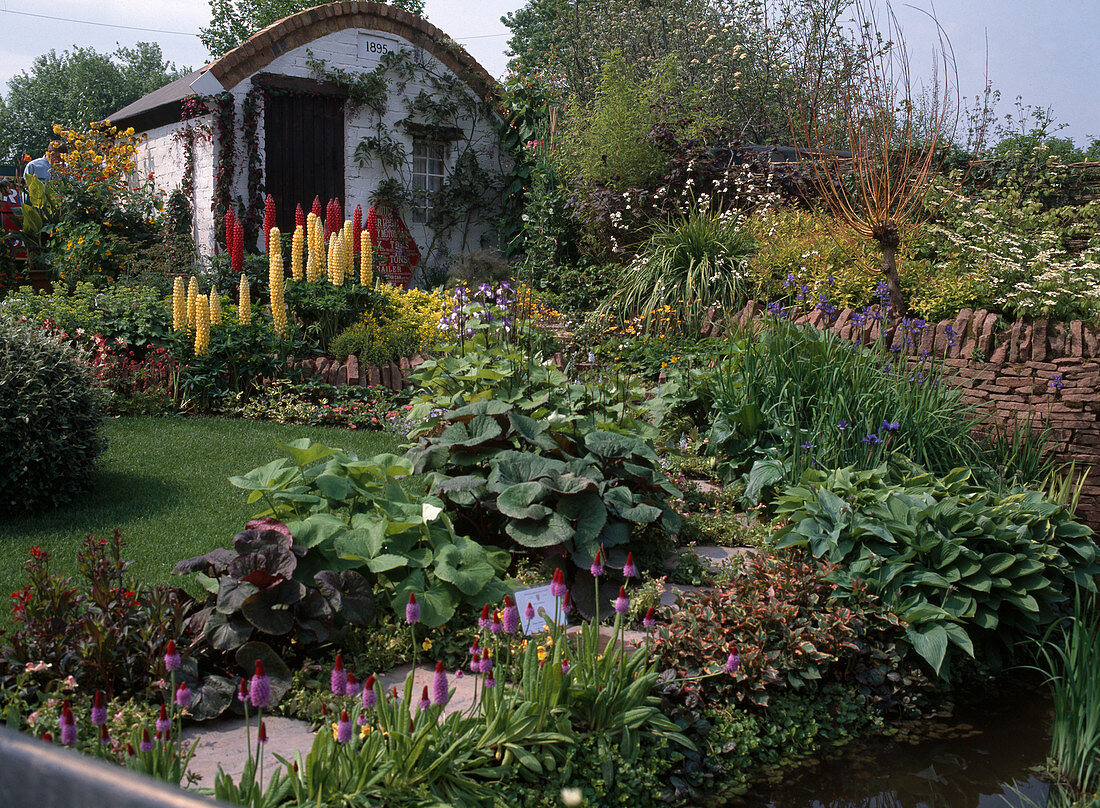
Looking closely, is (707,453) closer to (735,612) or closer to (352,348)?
(735,612)

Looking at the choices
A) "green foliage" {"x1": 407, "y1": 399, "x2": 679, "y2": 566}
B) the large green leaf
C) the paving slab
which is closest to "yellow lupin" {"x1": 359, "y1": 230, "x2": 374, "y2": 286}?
"green foliage" {"x1": 407, "y1": 399, "x2": 679, "y2": 566}

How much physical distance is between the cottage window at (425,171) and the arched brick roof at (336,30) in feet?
3.62

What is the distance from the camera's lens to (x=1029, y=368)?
225 inches

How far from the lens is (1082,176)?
894 centimetres

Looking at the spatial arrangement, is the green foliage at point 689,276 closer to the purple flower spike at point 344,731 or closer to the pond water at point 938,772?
the pond water at point 938,772

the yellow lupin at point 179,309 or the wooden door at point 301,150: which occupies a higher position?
the wooden door at point 301,150

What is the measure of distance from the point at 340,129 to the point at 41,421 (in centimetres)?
838

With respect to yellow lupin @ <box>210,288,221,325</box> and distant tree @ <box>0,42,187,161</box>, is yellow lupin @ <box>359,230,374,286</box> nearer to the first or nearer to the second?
yellow lupin @ <box>210,288,221,325</box>

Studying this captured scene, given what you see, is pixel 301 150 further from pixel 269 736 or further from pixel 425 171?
pixel 269 736

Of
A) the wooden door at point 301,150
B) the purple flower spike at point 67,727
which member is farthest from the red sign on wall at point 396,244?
the purple flower spike at point 67,727

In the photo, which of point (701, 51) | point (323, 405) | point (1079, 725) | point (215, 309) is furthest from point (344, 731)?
point (701, 51)

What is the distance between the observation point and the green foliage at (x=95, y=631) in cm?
243

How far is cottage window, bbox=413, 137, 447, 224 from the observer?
39.5ft

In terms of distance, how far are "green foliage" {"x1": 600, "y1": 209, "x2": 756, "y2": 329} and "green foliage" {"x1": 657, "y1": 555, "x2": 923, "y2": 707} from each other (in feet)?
13.6
